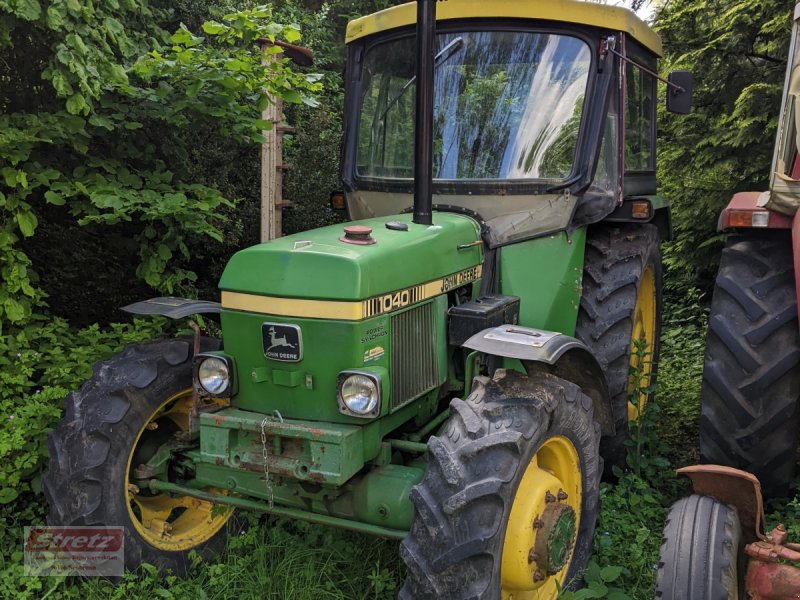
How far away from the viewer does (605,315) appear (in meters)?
3.88

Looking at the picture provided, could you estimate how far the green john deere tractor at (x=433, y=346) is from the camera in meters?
2.65

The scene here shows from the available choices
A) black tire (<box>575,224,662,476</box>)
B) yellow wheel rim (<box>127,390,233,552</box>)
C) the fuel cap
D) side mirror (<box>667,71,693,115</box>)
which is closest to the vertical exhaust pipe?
the fuel cap

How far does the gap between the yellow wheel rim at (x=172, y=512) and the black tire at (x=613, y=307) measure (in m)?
1.98

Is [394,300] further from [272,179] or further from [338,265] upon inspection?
[272,179]

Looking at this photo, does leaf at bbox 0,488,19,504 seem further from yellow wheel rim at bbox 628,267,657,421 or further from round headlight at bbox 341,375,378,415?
yellow wheel rim at bbox 628,267,657,421

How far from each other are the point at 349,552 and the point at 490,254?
1497 mm

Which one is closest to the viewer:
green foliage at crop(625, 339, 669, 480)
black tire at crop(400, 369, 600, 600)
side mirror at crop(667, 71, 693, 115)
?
black tire at crop(400, 369, 600, 600)

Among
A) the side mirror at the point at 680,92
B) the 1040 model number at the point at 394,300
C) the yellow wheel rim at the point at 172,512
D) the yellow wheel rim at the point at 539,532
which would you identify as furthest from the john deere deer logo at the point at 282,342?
the side mirror at the point at 680,92

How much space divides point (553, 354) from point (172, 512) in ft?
6.41

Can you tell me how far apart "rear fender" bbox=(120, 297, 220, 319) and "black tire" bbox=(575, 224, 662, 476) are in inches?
73.3

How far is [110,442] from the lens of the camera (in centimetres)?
307

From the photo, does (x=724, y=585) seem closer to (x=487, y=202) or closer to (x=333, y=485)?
(x=333, y=485)

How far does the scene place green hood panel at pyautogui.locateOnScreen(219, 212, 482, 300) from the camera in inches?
107

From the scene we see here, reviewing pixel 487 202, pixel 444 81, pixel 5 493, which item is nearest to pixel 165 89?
pixel 444 81
